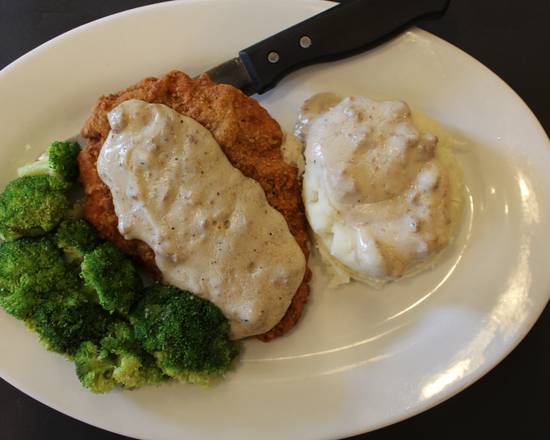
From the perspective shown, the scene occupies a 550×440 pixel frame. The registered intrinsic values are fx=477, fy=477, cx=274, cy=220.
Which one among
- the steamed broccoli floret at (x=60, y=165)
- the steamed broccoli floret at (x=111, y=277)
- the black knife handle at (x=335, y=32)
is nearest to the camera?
the steamed broccoli floret at (x=111, y=277)

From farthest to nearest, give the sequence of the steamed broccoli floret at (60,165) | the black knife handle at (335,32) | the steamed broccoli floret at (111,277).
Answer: the black knife handle at (335,32) → the steamed broccoli floret at (60,165) → the steamed broccoli floret at (111,277)

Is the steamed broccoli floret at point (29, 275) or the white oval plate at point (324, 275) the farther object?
the white oval plate at point (324, 275)

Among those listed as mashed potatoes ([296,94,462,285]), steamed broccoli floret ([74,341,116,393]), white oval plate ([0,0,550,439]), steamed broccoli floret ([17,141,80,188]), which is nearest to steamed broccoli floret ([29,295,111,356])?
steamed broccoli floret ([74,341,116,393])

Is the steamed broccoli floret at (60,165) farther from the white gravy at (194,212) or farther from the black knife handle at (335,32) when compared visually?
the black knife handle at (335,32)

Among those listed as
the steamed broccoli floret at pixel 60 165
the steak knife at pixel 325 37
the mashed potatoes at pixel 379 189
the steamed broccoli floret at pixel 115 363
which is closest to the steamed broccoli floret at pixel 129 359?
the steamed broccoli floret at pixel 115 363

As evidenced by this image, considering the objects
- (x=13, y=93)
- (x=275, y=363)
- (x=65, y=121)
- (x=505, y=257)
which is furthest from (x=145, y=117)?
(x=505, y=257)

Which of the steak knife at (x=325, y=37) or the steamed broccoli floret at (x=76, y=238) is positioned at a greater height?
the steak knife at (x=325, y=37)

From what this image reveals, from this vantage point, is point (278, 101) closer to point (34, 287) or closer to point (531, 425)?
point (34, 287)
